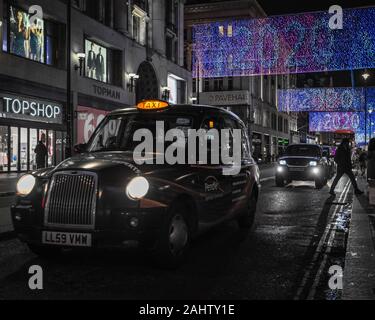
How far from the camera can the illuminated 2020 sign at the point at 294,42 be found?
87.9 ft

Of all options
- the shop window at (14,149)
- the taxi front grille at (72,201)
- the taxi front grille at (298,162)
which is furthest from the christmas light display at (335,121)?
the taxi front grille at (72,201)

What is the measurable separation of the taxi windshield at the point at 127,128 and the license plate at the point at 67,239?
1.65 meters

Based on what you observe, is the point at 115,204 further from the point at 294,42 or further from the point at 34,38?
the point at 294,42

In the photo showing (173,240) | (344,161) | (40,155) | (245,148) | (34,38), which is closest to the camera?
(173,240)

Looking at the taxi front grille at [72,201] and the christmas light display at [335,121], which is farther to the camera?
the christmas light display at [335,121]

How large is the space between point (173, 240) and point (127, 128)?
2.06 metres

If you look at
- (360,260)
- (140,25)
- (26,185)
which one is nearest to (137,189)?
(26,185)

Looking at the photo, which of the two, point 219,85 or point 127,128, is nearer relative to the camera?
point 127,128

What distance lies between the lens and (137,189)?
5309mm

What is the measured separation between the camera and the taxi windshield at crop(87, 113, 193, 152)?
6812 mm

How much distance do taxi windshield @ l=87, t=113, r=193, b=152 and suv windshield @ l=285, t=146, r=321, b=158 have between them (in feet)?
45.9

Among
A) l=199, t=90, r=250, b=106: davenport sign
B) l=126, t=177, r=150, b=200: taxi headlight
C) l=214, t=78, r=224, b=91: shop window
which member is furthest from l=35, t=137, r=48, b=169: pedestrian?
l=214, t=78, r=224, b=91: shop window

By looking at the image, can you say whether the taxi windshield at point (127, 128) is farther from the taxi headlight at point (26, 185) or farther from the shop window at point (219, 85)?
the shop window at point (219, 85)
